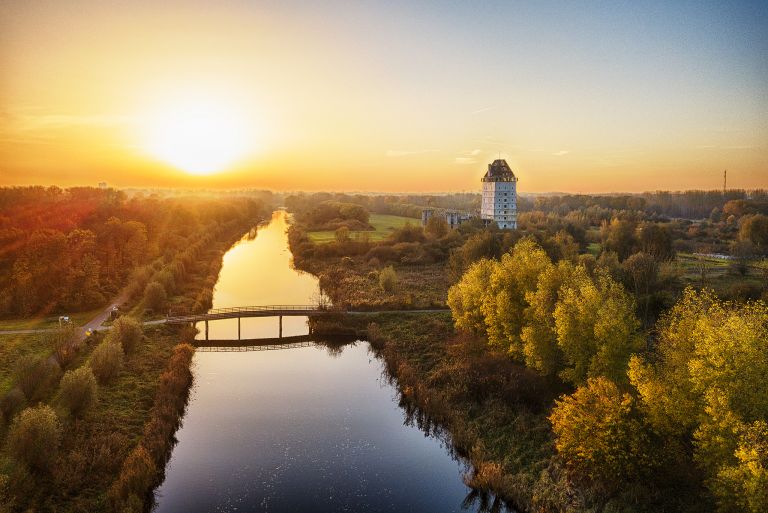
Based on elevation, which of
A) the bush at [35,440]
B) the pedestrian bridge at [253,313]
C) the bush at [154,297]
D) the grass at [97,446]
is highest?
the bush at [154,297]

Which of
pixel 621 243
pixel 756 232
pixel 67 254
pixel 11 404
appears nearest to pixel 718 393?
pixel 11 404

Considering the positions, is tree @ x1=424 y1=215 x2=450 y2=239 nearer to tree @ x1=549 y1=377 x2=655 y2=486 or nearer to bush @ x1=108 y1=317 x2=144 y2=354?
bush @ x1=108 y1=317 x2=144 y2=354

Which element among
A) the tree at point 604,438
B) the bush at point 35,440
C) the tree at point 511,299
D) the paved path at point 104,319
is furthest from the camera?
the paved path at point 104,319

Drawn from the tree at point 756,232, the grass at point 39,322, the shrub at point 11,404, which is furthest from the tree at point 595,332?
the tree at point 756,232

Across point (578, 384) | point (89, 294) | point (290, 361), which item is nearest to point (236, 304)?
point (89, 294)

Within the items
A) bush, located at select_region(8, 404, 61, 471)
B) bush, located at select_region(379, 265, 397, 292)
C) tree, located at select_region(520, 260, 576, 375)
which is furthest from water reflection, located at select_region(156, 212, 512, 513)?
bush, located at select_region(379, 265, 397, 292)

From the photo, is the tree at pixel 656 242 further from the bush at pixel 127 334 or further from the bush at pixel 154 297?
the bush at pixel 127 334

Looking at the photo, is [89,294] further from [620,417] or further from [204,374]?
[620,417]
